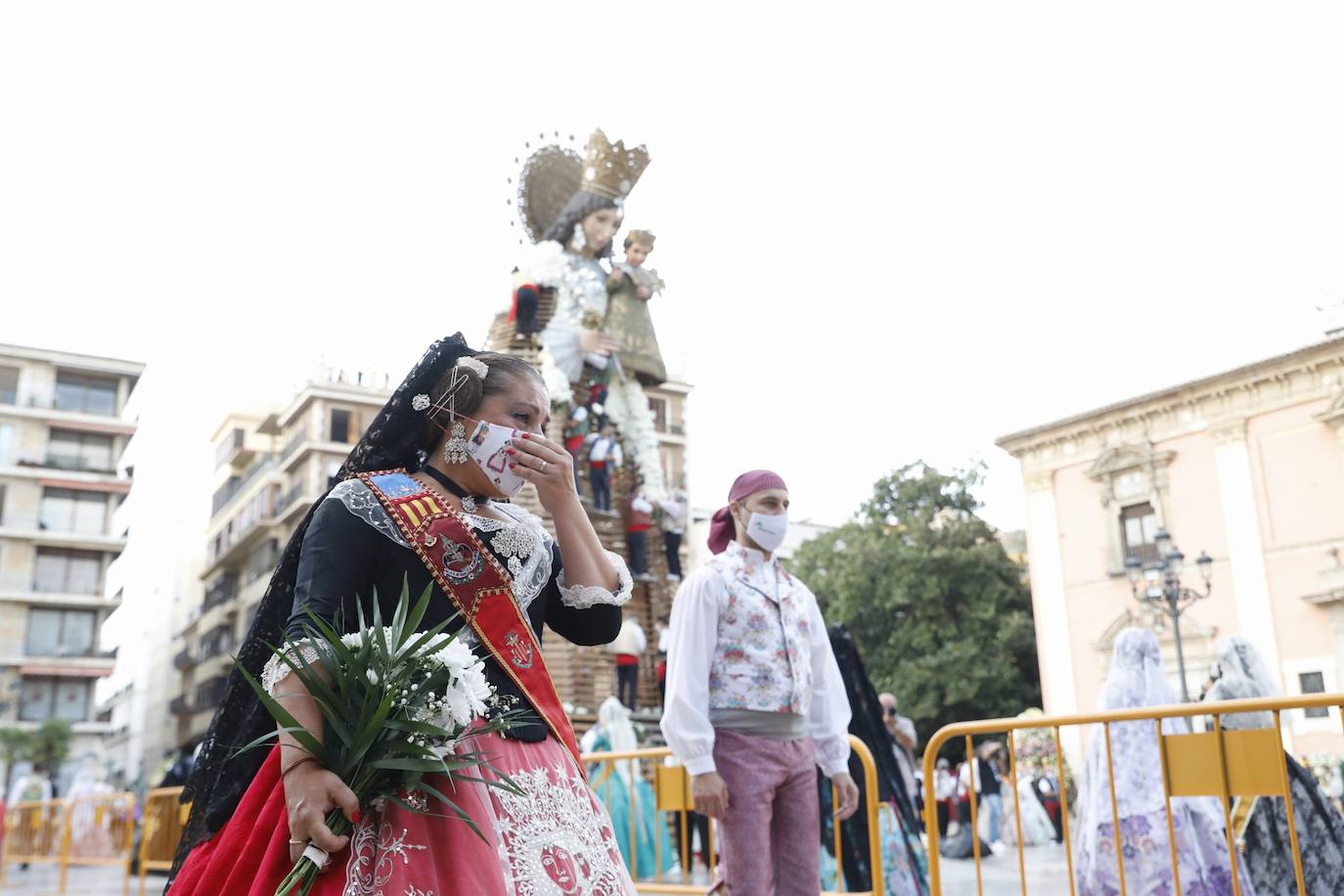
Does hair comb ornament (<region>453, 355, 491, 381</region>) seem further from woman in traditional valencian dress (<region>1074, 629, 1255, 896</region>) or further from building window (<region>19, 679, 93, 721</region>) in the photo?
building window (<region>19, 679, 93, 721</region>)

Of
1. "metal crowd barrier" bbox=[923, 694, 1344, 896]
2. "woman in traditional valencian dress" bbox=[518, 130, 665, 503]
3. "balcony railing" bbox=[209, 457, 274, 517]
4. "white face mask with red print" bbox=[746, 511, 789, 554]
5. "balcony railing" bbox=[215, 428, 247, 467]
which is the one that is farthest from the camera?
"balcony railing" bbox=[215, 428, 247, 467]

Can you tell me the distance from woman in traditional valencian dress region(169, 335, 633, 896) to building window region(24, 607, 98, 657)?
166 feet

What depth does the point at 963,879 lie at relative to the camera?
9195 mm

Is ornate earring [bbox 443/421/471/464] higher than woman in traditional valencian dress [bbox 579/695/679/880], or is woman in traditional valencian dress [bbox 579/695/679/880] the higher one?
ornate earring [bbox 443/421/471/464]

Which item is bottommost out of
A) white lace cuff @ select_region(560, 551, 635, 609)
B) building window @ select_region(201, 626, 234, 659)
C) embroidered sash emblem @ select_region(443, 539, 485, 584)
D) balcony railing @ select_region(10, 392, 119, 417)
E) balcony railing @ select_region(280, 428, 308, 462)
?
white lace cuff @ select_region(560, 551, 635, 609)

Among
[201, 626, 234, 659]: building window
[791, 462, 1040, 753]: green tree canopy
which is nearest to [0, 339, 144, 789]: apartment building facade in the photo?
[201, 626, 234, 659]: building window

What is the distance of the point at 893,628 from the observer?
34.7 m

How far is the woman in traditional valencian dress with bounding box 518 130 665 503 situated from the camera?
42.0 feet

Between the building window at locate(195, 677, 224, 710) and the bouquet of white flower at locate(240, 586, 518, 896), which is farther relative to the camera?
the building window at locate(195, 677, 224, 710)

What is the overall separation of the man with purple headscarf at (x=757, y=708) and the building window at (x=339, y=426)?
46722 mm

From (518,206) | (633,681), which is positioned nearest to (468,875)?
(633,681)

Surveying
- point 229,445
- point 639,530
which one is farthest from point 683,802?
point 229,445

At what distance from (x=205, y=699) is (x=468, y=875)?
5558cm

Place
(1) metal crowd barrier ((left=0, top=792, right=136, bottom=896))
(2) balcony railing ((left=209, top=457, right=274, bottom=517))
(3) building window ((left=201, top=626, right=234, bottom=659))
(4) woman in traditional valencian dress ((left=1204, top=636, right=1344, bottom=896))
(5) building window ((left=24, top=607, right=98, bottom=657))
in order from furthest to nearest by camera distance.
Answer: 1. (2) balcony railing ((left=209, top=457, right=274, bottom=517))
2. (3) building window ((left=201, top=626, right=234, bottom=659))
3. (5) building window ((left=24, top=607, right=98, bottom=657))
4. (1) metal crowd barrier ((left=0, top=792, right=136, bottom=896))
5. (4) woman in traditional valencian dress ((left=1204, top=636, right=1344, bottom=896))
